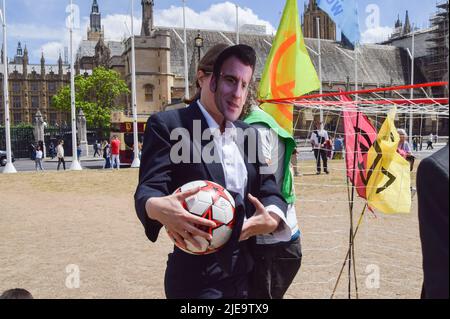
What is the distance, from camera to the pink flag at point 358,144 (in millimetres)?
5160

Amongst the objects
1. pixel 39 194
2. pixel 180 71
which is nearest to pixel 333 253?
pixel 39 194

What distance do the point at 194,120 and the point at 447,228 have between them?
4.42ft

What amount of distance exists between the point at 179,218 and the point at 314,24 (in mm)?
90022

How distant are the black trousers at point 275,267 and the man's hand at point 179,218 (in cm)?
72

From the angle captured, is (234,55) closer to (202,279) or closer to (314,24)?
(202,279)

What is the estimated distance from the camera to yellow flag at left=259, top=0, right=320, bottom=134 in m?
4.55

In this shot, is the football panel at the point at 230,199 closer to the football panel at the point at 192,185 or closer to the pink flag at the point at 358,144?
the football panel at the point at 192,185

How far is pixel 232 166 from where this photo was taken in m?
2.27

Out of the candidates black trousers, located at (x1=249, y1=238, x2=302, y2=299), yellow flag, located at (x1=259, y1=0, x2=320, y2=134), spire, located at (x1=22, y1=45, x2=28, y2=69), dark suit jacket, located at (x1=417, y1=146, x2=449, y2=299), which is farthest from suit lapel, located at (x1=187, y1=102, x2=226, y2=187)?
spire, located at (x1=22, y1=45, x2=28, y2=69)

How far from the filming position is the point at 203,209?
6.32ft

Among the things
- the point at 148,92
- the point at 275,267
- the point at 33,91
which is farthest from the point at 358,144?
the point at 33,91

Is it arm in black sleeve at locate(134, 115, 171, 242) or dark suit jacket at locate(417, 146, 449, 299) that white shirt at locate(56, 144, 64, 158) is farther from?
dark suit jacket at locate(417, 146, 449, 299)
